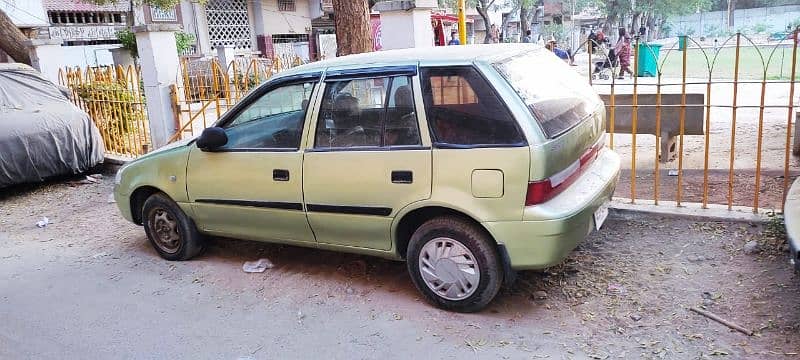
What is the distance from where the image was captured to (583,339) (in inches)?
132

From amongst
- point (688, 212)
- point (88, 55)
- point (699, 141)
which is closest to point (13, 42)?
point (688, 212)

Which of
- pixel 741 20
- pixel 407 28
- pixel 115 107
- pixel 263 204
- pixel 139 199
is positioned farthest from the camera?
pixel 741 20

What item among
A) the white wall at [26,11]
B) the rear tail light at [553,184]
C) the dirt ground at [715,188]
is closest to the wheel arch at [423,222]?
the rear tail light at [553,184]

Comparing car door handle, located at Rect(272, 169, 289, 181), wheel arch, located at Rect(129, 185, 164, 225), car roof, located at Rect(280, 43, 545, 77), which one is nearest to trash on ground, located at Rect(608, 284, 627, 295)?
car roof, located at Rect(280, 43, 545, 77)

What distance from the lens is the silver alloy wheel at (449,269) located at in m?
3.57

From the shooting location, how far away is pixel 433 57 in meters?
3.71

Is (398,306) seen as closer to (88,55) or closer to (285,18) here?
(88,55)

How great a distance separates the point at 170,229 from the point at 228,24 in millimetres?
20449

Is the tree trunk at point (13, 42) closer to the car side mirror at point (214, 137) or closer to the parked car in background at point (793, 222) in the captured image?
the car side mirror at point (214, 137)

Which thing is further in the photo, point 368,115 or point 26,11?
point 26,11

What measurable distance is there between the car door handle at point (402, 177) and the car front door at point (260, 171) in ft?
2.37

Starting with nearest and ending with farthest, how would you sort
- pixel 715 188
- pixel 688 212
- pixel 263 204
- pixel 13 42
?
pixel 263 204 → pixel 688 212 → pixel 715 188 → pixel 13 42

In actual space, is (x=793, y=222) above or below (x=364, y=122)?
below

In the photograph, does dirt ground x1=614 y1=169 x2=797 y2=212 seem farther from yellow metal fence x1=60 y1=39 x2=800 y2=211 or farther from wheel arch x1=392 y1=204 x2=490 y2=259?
wheel arch x1=392 y1=204 x2=490 y2=259
